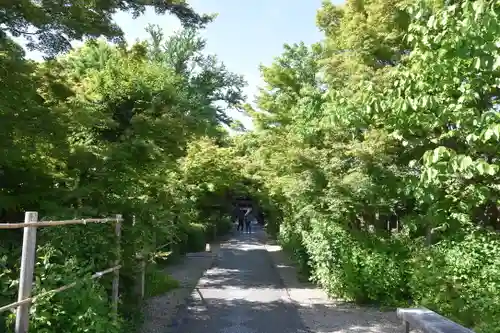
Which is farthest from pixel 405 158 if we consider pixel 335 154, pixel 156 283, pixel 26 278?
pixel 26 278

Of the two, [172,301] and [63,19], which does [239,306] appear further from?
[63,19]

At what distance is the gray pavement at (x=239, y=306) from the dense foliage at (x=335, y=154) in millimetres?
1275

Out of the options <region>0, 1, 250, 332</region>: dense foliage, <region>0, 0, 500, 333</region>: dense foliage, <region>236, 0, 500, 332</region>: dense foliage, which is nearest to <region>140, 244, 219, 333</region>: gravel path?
<region>0, 1, 250, 332</region>: dense foliage

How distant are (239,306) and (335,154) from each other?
12.3ft

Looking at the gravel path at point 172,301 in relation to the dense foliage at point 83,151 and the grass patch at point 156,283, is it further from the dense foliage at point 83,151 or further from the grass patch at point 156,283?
the dense foliage at point 83,151

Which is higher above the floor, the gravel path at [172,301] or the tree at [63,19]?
the tree at [63,19]

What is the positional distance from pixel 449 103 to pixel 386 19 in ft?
15.3

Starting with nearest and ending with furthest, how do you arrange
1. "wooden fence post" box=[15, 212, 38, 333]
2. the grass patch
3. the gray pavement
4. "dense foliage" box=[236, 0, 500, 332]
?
1. "wooden fence post" box=[15, 212, 38, 333]
2. "dense foliage" box=[236, 0, 500, 332]
3. the gray pavement
4. the grass patch

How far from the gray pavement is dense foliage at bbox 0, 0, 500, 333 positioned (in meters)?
1.28

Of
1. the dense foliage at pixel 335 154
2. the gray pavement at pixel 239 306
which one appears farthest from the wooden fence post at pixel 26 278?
the gray pavement at pixel 239 306

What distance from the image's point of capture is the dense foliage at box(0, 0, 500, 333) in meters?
4.40

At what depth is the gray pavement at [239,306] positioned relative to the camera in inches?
313

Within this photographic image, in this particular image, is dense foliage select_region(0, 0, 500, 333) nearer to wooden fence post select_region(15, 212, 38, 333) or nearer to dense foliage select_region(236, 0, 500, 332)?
dense foliage select_region(236, 0, 500, 332)

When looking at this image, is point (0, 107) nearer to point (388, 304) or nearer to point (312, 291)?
point (388, 304)
